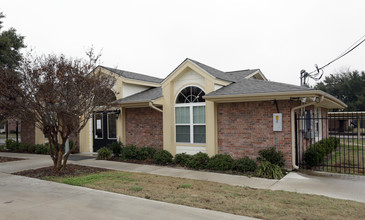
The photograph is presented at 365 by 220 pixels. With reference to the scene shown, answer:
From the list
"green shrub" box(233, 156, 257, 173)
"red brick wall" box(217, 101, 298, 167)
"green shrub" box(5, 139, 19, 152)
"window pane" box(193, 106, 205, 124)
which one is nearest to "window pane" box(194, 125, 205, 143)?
"window pane" box(193, 106, 205, 124)

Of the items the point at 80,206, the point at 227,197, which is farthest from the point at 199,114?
the point at 80,206

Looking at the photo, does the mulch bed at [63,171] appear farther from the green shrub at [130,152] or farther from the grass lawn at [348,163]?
the grass lawn at [348,163]

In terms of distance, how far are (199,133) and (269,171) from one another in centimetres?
328

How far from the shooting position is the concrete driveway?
4906mm

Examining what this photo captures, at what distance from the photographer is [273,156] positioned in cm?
869

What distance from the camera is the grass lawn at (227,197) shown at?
499 centimetres

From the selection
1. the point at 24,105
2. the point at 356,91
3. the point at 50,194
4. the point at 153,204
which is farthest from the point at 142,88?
the point at 356,91

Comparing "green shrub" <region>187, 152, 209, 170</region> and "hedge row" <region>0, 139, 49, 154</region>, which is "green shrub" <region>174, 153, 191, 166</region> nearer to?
"green shrub" <region>187, 152, 209, 170</region>

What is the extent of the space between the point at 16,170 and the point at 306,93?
10281mm

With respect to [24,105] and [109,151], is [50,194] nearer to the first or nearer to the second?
[24,105]

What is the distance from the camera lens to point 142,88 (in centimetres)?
1435

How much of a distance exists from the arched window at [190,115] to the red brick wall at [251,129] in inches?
32.3

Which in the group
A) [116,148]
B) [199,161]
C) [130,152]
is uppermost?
[116,148]

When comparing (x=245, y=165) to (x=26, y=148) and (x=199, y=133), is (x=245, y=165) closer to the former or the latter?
(x=199, y=133)
